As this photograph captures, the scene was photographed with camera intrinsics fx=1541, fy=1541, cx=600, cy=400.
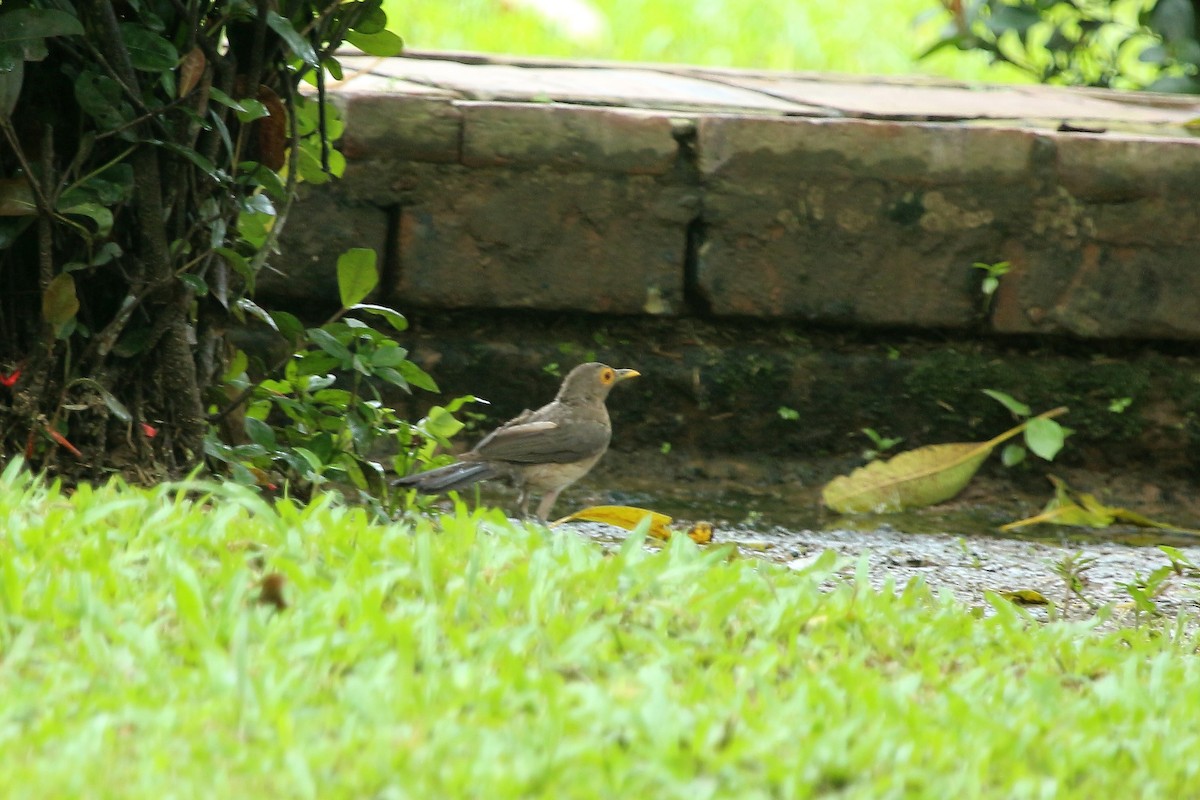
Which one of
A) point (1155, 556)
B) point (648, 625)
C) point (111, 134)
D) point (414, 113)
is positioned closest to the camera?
point (648, 625)

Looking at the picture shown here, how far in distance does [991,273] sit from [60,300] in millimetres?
3019

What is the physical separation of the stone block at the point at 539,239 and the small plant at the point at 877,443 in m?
0.83

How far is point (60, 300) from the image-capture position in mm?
3170

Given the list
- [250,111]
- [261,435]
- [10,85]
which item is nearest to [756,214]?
[261,435]

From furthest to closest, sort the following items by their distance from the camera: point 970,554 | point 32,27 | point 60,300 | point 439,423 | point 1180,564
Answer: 1. point 970,554
2. point 439,423
3. point 1180,564
4. point 60,300
5. point 32,27

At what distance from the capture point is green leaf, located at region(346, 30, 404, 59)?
3.60m

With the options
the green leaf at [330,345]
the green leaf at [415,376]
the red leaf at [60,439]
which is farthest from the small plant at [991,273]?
the red leaf at [60,439]

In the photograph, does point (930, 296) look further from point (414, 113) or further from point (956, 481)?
point (414, 113)

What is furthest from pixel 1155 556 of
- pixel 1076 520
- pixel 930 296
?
pixel 930 296

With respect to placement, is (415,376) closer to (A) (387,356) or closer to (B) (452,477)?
(A) (387,356)

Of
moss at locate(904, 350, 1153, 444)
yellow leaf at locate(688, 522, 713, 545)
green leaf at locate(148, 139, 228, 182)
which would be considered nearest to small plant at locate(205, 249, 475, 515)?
green leaf at locate(148, 139, 228, 182)

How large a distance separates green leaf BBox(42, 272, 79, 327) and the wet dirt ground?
156cm

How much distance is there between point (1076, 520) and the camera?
15.8 feet

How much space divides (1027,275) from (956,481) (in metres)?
0.71
